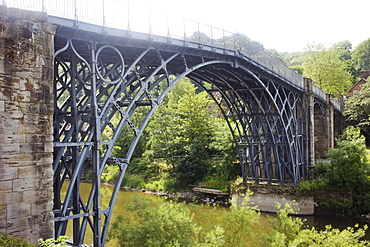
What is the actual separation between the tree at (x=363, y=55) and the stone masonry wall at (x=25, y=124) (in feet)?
246

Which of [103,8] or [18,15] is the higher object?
[103,8]

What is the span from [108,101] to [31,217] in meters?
3.89

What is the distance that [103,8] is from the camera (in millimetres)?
10438

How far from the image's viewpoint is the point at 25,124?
7.55 metres

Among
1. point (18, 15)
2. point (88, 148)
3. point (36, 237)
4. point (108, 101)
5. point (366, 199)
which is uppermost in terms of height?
point (18, 15)

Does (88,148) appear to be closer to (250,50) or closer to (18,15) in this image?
(18,15)

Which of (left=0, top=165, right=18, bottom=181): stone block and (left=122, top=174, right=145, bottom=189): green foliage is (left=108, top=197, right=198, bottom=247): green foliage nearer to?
(left=0, top=165, right=18, bottom=181): stone block

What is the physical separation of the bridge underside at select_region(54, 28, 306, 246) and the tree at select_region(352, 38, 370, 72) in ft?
177

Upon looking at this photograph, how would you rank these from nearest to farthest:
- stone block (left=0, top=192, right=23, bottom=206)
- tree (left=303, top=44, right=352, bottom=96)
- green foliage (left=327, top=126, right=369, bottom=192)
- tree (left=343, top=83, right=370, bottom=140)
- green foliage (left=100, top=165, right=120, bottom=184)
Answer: stone block (left=0, top=192, right=23, bottom=206) → green foliage (left=327, top=126, right=369, bottom=192) → green foliage (left=100, top=165, right=120, bottom=184) → tree (left=343, top=83, right=370, bottom=140) → tree (left=303, top=44, right=352, bottom=96)

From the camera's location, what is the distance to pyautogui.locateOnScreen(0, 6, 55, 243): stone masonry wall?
722 centimetres

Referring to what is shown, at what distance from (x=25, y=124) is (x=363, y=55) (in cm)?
7655

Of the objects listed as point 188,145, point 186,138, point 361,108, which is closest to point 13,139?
point 188,145

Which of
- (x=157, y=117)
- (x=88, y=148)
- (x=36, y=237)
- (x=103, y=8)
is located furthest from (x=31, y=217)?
(x=157, y=117)

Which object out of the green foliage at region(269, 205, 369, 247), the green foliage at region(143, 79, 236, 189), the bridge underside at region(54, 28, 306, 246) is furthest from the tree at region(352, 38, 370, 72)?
the green foliage at region(269, 205, 369, 247)
